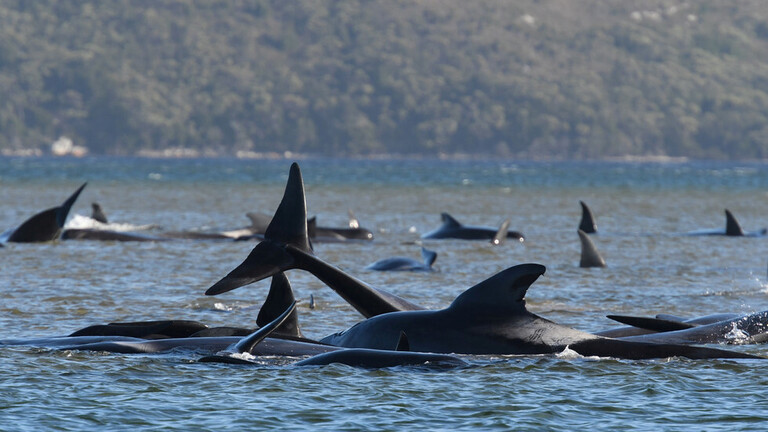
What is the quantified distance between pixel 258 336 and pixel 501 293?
8.26ft

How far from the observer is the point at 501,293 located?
1336 cm

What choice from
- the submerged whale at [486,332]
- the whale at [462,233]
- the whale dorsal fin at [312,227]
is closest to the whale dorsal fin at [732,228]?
the whale at [462,233]

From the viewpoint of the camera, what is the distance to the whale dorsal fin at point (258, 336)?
1332cm

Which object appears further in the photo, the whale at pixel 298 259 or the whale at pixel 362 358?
the whale at pixel 298 259

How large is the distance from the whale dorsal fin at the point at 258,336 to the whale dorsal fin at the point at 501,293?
183 cm

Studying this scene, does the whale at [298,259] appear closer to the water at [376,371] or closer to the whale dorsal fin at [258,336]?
the whale dorsal fin at [258,336]

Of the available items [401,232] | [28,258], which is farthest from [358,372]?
[401,232]

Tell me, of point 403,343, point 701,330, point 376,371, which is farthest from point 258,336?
point 701,330

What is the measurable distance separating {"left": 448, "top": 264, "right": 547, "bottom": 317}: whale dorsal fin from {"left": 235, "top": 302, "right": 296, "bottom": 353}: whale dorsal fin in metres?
1.83

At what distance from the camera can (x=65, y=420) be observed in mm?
11250

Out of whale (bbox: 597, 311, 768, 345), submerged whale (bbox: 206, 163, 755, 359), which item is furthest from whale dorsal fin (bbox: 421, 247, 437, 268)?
submerged whale (bbox: 206, 163, 755, 359)

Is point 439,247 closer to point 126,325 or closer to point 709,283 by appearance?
point 709,283

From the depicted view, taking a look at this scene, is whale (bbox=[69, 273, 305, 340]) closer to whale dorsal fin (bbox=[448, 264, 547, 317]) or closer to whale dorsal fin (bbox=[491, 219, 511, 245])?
whale dorsal fin (bbox=[448, 264, 547, 317])

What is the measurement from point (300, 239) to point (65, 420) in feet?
15.5
